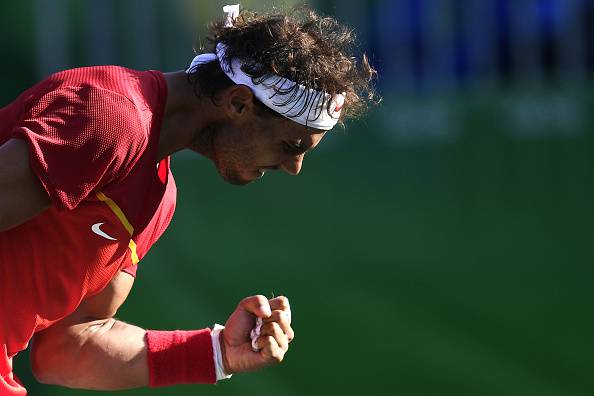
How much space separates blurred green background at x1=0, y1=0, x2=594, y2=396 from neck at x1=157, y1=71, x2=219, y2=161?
2215mm

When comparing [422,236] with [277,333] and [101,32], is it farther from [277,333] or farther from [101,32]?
[277,333]

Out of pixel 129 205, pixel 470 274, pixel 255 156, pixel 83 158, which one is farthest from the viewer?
pixel 470 274

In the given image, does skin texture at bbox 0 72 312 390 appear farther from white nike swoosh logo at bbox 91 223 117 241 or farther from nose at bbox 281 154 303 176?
white nike swoosh logo at bbox 91 223 117 241

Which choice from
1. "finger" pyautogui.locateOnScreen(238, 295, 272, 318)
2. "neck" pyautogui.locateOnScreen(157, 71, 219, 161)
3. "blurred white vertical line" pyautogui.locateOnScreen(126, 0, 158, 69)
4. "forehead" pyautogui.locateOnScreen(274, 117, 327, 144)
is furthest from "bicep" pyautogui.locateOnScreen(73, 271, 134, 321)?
"blurred white vertical line" pyautogui.locateOnScreen(126, 0, 158, 69)

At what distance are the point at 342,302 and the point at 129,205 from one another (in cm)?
236

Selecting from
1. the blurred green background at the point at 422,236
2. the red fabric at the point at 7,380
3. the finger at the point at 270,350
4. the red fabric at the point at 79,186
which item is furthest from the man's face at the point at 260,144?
the blurred green background at the point at 422,236

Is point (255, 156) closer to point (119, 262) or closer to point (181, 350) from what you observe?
point (119, 262)

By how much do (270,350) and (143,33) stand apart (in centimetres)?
313

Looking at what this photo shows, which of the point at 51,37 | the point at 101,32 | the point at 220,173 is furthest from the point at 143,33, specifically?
the point at 220,173

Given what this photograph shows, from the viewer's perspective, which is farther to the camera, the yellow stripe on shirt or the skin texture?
the yellow stripe on shirt

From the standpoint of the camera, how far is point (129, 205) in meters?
2.51

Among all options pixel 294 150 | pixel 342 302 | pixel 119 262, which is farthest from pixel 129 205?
pixel 342 302

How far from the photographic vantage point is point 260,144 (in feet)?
8.75

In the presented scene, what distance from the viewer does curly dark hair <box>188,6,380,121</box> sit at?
101 inches
